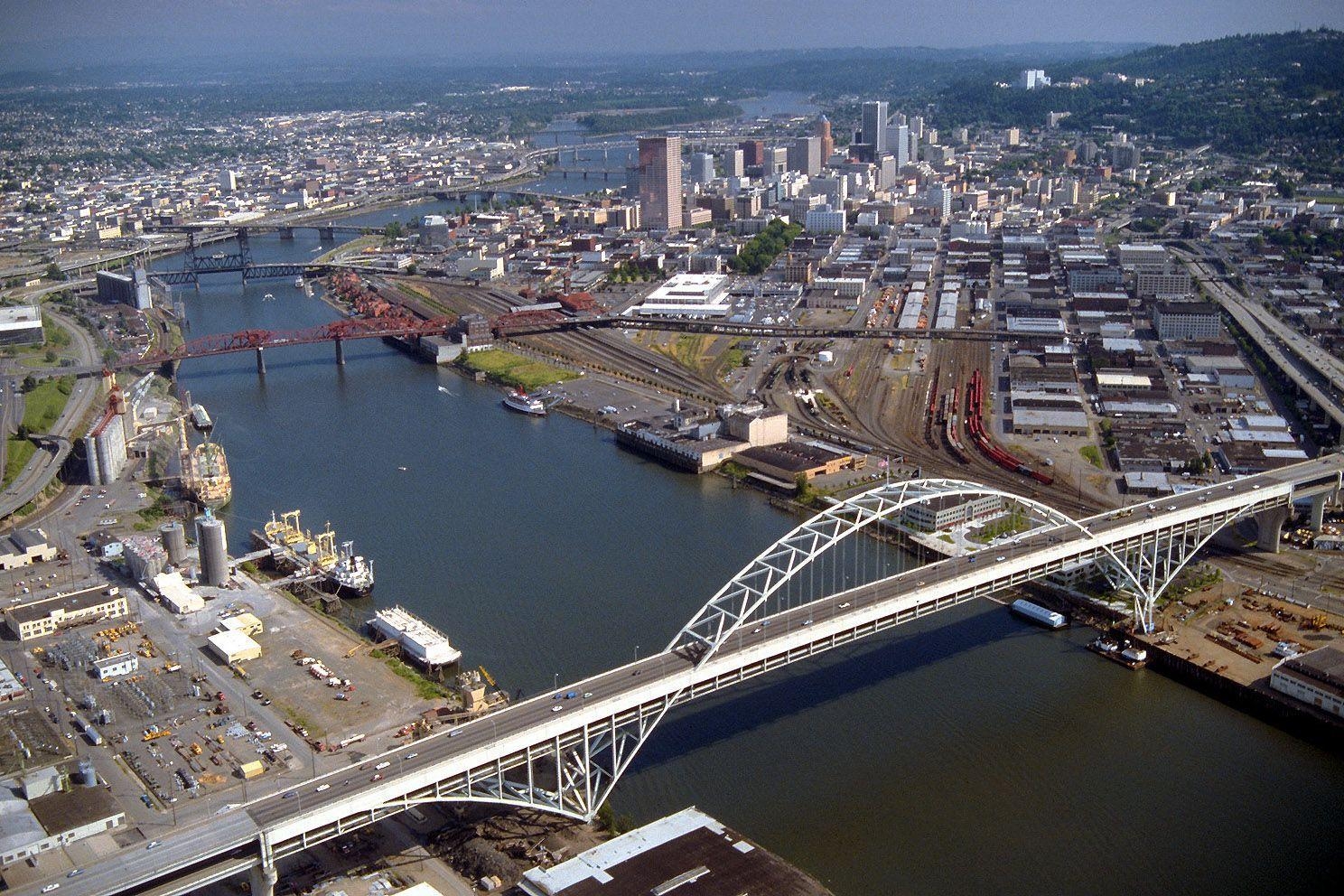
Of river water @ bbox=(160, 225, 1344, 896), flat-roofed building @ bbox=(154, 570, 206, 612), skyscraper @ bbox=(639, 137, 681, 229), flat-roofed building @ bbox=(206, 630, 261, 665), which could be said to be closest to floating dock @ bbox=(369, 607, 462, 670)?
river water @ bbox=(160, 225, 1344, 896)

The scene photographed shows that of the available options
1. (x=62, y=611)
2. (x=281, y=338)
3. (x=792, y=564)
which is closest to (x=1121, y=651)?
(x=792, y=564)

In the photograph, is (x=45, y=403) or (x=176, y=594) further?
(x=45, y=403)

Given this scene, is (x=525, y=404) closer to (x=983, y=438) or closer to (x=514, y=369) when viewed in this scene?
(x=514, y=369)

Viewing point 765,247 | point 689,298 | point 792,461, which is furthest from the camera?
point 765,247

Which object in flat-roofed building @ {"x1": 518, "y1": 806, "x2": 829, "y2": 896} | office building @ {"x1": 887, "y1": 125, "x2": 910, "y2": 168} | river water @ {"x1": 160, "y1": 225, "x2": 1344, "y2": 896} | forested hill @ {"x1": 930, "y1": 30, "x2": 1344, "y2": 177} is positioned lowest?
river water @ {"x1": 160, "y1": 225, "x2": 1344, "y2": 896}

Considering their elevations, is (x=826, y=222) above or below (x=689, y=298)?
above

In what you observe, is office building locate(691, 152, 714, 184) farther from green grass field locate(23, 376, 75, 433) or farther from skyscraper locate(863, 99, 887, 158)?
green grass field locate(23, 376, 75, 433)

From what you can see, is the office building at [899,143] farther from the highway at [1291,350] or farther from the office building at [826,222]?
the highway at [1291,350]
